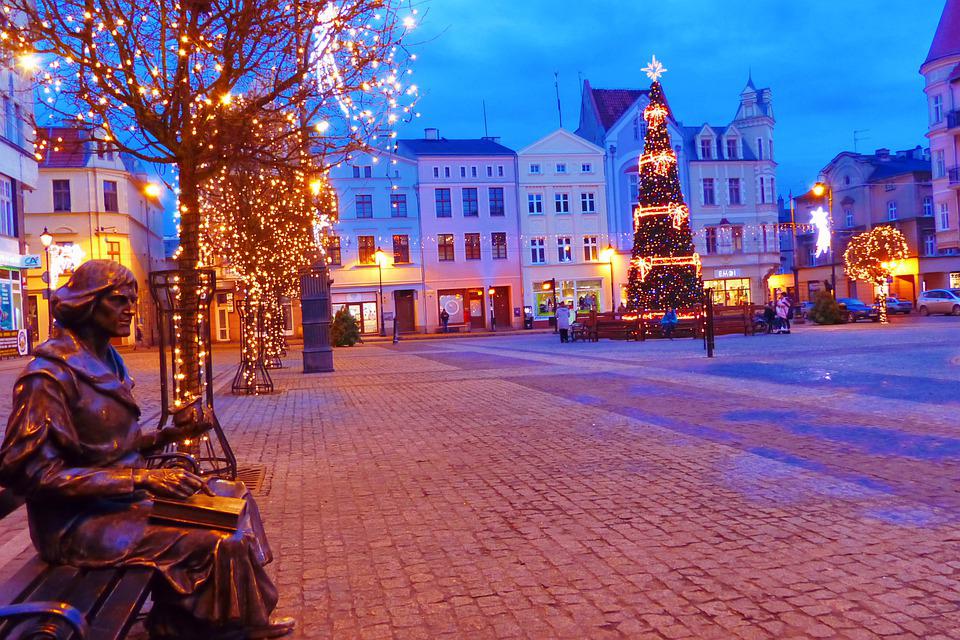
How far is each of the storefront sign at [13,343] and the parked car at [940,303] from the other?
46.0 m

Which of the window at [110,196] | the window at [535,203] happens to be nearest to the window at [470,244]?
the window at [535,203]

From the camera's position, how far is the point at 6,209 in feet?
122

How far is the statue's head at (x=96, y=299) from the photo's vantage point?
10.1 ft

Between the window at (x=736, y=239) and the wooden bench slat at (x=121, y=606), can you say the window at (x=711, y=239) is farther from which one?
the wooden bench slat at (x=121, y=606)

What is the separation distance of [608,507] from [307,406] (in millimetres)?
8887

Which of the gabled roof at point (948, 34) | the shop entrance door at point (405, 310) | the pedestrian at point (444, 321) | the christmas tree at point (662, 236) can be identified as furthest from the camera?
the shop entrance door at point (405, 310)

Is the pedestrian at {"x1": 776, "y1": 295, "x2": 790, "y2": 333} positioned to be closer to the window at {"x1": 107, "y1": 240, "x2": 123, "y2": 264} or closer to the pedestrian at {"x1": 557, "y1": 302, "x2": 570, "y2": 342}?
the pedestrian at {"x1": 557, "y1": 302, "x2": 570, "y2": 342}

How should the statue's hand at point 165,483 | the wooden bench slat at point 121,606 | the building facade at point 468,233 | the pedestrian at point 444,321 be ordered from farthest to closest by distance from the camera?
1. the building facade at point 468,233
2. the pedestrian at point 444,321
3. the statue's hand at point 165,483
4. the wooden bench slat at point 121,606

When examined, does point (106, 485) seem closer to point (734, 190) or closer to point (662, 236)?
point (662, 236)

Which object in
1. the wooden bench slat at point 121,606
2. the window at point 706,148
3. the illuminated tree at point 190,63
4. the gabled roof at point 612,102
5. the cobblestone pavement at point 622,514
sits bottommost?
the cobblestone pavement at point 622,514

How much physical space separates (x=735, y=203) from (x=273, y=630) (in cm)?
6185

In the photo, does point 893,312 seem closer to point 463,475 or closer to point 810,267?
point 810,267

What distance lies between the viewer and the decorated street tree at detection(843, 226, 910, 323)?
55000 mm

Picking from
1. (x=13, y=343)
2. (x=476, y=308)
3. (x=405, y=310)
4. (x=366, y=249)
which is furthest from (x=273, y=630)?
(x=476, y=308)
